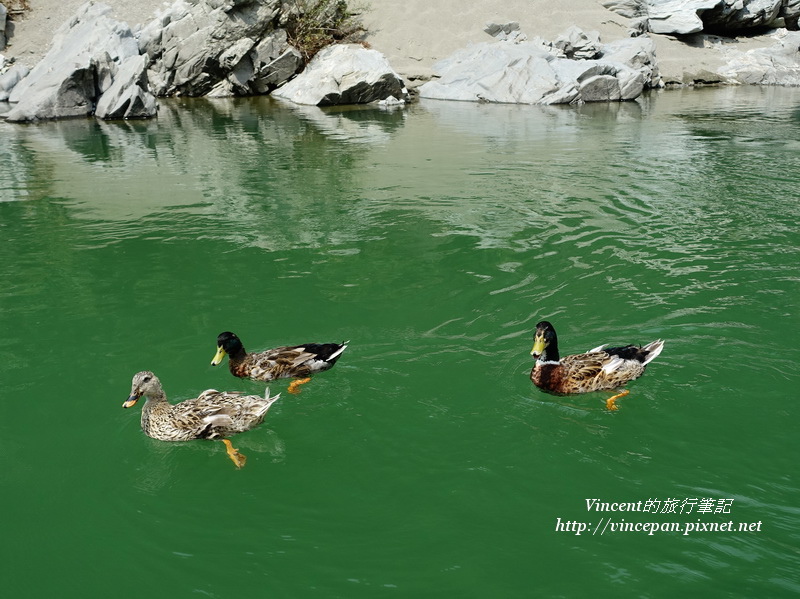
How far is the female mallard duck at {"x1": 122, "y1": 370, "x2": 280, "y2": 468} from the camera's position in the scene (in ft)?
21.8

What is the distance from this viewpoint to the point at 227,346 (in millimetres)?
7754

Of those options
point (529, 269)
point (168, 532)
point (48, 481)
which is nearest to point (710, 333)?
point (529, 269)

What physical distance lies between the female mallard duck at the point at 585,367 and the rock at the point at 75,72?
26239mm

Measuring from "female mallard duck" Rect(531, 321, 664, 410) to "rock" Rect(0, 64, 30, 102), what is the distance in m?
31.8

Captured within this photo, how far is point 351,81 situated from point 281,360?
25911mm

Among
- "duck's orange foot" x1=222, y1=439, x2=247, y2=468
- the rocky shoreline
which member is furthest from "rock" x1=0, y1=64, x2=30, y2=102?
"duck's orange foot" x1=222, y1=439, x2=247, y2=468

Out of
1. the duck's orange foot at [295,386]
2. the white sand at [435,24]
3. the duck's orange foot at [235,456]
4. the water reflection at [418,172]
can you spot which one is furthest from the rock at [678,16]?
the duck's orange foot at [235,456]

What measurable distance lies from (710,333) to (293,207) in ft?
28.0

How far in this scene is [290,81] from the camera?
3472 cm

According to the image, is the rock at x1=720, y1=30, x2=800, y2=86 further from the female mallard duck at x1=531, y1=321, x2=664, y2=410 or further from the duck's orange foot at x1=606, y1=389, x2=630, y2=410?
the duck's orange foot at x1=606, y1=389, x2=630, y2=410

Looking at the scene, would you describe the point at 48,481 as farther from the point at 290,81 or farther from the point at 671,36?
the point at 671,36

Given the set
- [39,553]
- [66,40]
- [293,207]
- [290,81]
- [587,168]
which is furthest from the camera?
[290,81]

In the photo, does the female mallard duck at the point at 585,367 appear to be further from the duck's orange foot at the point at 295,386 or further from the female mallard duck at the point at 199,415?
the female mallard duck at the point at 199,415

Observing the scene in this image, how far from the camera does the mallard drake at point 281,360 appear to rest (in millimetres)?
7672
